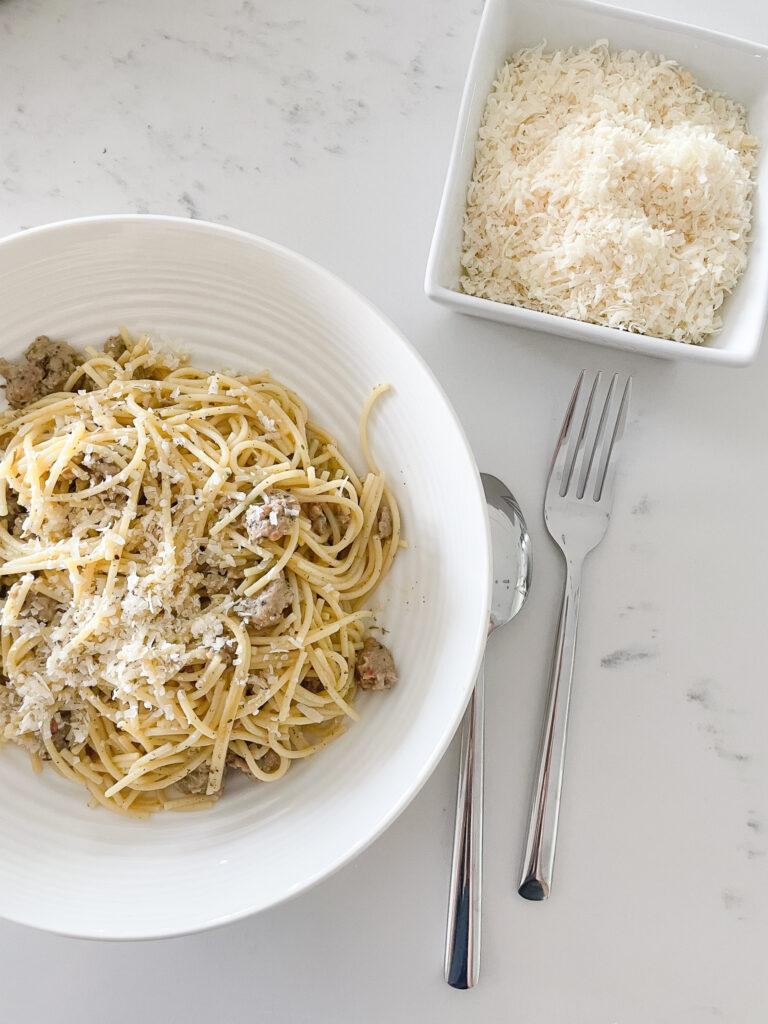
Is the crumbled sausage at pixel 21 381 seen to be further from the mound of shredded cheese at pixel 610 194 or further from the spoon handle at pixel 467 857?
the spoon handle at pixel 467 857

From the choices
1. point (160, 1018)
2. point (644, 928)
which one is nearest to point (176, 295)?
point (160, 1018)

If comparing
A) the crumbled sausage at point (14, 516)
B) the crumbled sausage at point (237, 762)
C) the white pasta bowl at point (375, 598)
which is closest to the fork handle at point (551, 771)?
the white pasta bowl at point (375, 598)

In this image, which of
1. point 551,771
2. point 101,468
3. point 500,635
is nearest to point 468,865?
point 551,771

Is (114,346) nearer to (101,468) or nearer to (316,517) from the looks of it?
(101,468)

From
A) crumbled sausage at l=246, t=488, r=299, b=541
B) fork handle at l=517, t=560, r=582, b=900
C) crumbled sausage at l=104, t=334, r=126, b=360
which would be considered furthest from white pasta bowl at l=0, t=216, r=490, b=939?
fork handle at l=517, t=560, r=582, b=900

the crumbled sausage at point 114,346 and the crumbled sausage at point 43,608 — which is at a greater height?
the crumbled sausage at point 114,346

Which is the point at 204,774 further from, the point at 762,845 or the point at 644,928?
the point at 762,845

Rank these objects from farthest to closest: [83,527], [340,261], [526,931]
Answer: [340,261]
[526,931]
[83,527]
